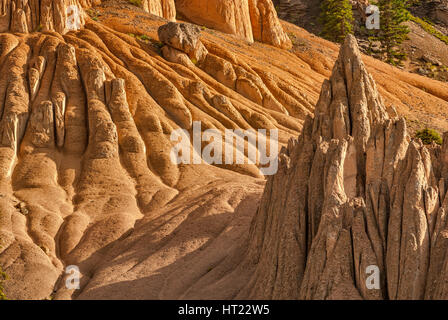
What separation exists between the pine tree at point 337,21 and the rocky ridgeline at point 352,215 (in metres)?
58.3

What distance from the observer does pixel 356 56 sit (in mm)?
25734

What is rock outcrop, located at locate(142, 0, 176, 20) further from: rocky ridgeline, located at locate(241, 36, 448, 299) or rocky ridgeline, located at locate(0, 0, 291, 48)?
rocky ridgeline, located at locate(241, 36, 448, 299)

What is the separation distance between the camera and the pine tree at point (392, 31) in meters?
80.1

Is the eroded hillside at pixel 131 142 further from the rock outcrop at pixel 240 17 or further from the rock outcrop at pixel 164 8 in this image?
the rock outcrop at pixel 240 17

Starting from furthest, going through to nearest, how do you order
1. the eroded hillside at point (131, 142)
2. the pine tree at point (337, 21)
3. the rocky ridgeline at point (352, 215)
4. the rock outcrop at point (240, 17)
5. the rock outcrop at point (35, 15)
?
the pine tree at point (337, 21), the rock outcrop at point (240, 17), the rock outcrop at point (35, 15), the eroded hillside at point (131, 142), the rocky ridgeline at point (352, 215)

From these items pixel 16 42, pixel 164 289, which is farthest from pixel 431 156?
pixel 16 42

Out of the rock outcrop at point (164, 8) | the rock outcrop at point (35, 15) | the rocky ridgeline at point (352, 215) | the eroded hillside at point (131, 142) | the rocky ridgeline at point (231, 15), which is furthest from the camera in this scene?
the rocky ridgeline at point (231, 15)

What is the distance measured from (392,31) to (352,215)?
6701 cm

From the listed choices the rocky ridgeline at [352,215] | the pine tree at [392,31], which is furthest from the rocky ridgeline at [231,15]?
the rocky ridgeline at [352,215]

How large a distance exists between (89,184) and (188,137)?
27.8ft

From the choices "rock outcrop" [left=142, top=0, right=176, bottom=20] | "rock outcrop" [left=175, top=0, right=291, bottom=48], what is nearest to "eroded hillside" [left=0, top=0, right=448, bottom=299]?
"rock outcrop" [left=142, top=0, right=176, bottom=20]

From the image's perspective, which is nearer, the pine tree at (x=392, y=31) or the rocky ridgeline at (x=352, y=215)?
the rocky ridgeline at (x=352, y=215)

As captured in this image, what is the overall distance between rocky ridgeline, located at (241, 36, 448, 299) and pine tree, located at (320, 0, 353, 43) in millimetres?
58321

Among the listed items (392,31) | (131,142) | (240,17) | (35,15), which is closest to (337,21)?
(392,31)
